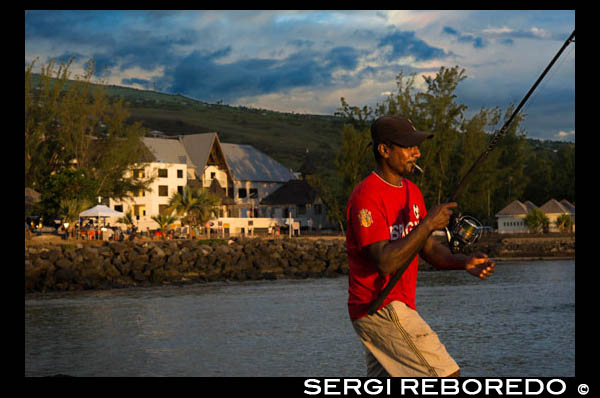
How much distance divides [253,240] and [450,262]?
4247 centimetres

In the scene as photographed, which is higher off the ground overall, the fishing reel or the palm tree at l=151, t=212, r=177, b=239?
the fishing reel

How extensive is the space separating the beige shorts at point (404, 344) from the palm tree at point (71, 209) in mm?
41726

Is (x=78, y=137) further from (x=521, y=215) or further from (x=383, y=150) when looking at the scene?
(x=383, y=150)

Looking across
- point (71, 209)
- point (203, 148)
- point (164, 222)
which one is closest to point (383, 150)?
point (71, 209)

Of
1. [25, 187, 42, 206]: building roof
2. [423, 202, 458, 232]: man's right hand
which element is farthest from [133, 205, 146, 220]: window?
[423, 202, 458, 232]: man's right hand

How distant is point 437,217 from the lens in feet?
13.6

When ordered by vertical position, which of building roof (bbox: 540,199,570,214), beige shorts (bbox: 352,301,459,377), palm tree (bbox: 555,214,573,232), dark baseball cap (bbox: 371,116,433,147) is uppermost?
dark baseball cap (bbox: 371,116,433,147)

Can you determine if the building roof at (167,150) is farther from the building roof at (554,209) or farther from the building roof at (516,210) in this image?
the building roof at (554,209)

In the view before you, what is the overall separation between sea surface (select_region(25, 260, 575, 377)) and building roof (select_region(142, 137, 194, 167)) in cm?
2955

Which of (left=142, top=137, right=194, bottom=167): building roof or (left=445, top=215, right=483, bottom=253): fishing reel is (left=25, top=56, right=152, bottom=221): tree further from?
(left=445, top=215, right=483, bottom=253): fishing reel

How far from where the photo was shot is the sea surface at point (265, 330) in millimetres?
15539

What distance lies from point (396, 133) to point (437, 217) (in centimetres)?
63

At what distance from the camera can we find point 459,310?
24672 mm

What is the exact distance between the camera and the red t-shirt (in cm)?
430
